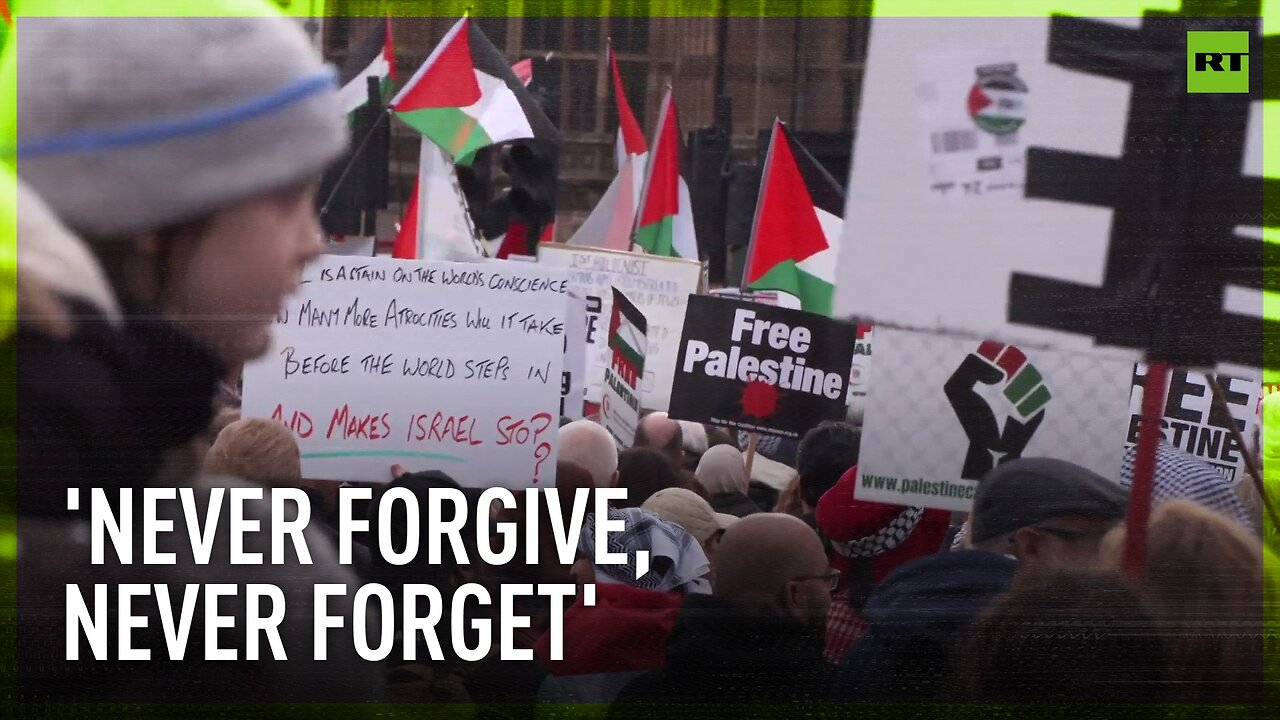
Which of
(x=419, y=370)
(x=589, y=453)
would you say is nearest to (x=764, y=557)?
(x=589, y=453)

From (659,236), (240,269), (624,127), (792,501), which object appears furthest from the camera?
(659,236)

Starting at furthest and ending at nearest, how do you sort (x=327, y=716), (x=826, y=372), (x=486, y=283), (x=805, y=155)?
(x=486, y=283), (x=826, y=372), (x=805, y=155), (x=327, y=716)

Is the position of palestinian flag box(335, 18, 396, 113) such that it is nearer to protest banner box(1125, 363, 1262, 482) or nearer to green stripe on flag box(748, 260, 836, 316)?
green stripe on flag box(748, 260, 836, 316)

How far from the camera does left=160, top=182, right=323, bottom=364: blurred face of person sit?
179 centimetres

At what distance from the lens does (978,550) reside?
2148 millimetres

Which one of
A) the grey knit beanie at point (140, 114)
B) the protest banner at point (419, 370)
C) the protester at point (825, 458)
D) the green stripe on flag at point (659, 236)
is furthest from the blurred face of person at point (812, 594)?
the green stripe on flag at point (659, 236)

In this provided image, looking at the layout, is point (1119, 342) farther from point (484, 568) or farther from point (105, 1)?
point (105, 1)

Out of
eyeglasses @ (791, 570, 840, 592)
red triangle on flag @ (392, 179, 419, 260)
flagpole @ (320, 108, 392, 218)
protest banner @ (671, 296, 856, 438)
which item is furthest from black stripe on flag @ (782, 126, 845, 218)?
red triangle on flag @ (392, 179, 419, 260)

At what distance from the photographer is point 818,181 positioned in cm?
241

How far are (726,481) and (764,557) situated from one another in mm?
810

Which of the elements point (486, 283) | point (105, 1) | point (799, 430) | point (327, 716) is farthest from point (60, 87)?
point (799, 430)

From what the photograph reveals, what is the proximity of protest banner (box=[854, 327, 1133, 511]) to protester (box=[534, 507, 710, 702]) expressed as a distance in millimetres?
357

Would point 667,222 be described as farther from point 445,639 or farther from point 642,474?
point 445,639

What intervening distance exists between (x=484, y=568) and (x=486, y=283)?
3.04ft
